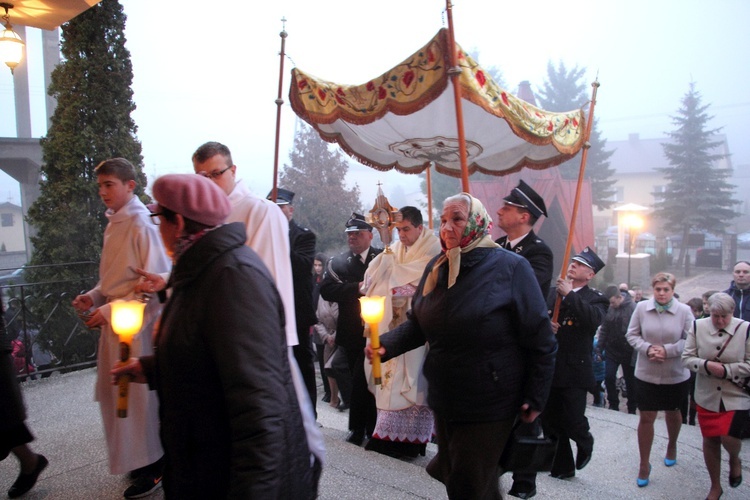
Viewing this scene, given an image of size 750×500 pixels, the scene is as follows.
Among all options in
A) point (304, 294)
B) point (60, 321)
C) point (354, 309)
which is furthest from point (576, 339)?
point (60, 321)

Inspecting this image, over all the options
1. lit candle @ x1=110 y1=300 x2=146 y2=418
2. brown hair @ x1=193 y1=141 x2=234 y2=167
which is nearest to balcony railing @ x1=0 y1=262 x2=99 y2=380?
brown hair @ x1=193 y1=141 x2=234 y2=167

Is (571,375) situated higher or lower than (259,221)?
lower

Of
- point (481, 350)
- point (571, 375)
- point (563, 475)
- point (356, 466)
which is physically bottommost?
point (563, 475)

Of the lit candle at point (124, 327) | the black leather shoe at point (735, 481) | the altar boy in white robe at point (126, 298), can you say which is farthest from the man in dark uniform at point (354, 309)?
the black leather shoe at point (735, 481)

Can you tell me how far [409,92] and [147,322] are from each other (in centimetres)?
271

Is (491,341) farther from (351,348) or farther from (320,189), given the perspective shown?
(320,189)

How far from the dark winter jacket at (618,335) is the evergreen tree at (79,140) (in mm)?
7828

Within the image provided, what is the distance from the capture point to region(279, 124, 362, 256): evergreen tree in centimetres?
2139

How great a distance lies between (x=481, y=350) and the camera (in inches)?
116

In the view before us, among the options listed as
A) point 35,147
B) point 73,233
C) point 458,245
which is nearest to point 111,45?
point 73,233

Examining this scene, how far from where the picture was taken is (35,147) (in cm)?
1238

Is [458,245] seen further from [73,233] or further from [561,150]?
[73,233]

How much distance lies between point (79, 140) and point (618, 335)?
8.50 metres

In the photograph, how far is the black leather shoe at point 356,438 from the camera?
16.8ft
